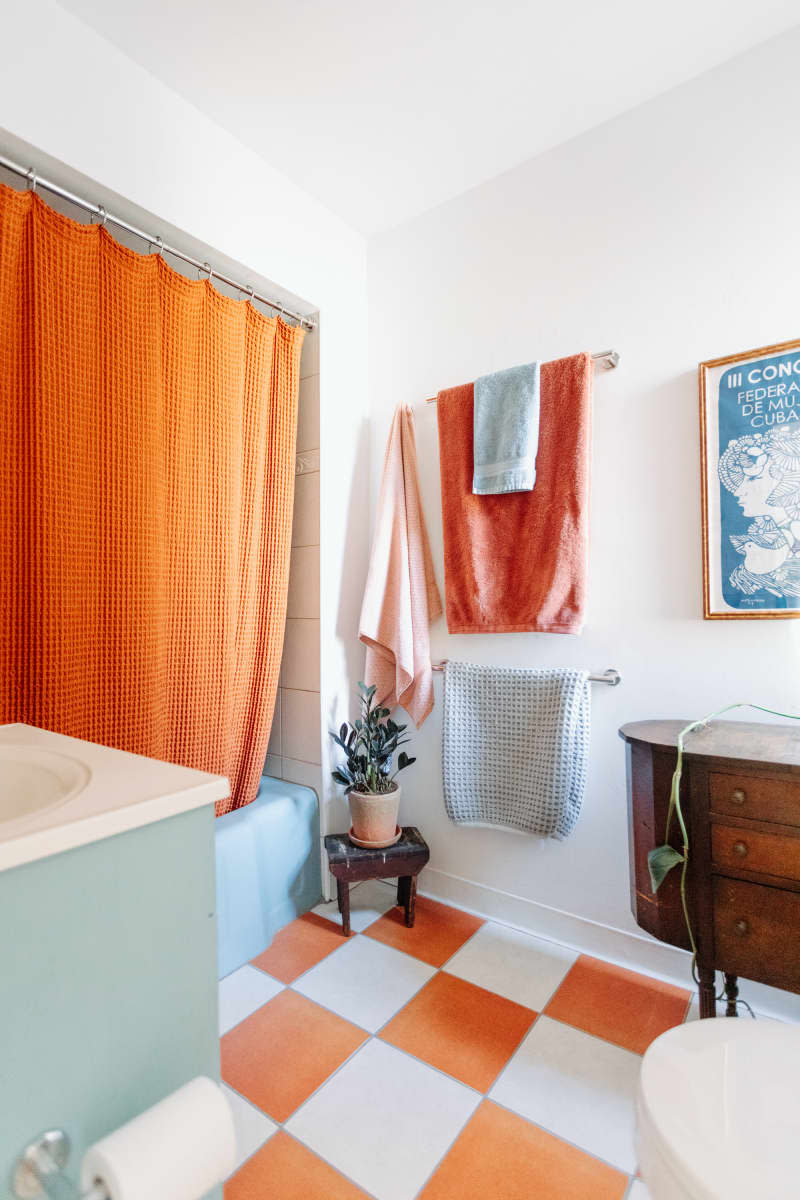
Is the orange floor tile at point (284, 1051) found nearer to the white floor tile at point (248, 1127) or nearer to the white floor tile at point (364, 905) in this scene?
the white floor tile at point (248, 1127)

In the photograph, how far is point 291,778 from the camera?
6.82ft

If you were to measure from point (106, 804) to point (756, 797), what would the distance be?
112 centimetres

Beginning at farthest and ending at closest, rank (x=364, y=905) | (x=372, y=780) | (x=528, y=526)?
(x=364, y=905) < (x=372, y=780) < (x=528, y=526)

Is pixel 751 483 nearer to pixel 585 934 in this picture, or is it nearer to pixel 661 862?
pixel 661 862

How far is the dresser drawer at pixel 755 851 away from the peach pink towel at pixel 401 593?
95 centimetres

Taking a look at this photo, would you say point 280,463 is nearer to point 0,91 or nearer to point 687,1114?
point 0,91

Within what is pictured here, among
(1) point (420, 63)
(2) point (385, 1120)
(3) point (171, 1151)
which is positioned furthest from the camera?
(1) point (420, 63)

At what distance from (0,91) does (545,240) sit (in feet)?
4.50

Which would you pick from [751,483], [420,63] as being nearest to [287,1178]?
[751,483]

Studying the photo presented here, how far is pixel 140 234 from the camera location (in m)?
1.56

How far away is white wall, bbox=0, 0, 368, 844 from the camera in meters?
1.31

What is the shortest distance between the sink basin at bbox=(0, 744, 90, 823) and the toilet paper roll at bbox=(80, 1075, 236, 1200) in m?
0.39

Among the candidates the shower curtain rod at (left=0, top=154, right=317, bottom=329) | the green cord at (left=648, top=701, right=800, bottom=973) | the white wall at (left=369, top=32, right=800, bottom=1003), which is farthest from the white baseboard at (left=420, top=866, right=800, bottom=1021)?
the shower curtain rod at (left=0, top=154, right=317, bottom=329)

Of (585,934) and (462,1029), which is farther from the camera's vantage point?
(585,934)
